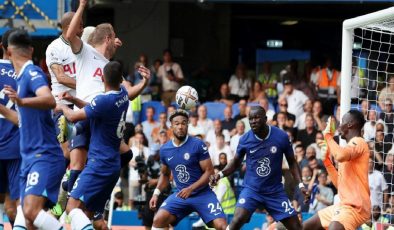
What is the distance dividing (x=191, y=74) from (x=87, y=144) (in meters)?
13.3

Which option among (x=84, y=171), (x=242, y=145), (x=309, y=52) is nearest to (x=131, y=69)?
(x=309, y=52)

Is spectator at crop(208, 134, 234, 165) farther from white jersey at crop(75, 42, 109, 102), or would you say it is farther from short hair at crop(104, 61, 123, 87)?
short hair at crop(104, 61, 123, 87)

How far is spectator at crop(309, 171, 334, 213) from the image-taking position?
779 inches

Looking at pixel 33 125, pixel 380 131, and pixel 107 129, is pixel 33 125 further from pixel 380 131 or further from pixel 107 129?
pixel 380 131

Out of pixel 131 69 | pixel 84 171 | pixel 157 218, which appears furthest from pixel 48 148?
pixel 131 69

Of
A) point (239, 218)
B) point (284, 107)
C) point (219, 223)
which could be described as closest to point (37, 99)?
point (219, 223)

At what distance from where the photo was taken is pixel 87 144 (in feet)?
44.4

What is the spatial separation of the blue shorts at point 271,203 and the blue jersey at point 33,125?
13.1 ft

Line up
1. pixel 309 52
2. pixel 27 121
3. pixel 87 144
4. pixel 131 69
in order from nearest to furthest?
1. pixel 27 121
2. pixel 87 144
3. pixel 131 69
4. pixel 309 52

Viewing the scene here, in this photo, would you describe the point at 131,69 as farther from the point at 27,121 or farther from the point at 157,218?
the point at 27,121

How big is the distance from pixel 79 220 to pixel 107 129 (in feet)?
3.52

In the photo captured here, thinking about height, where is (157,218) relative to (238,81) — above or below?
below

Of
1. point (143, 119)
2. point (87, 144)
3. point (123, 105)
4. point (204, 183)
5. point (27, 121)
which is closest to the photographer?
point (27, 121)

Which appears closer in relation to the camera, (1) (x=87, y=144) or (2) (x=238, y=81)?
(1) (x=87, y=144)
